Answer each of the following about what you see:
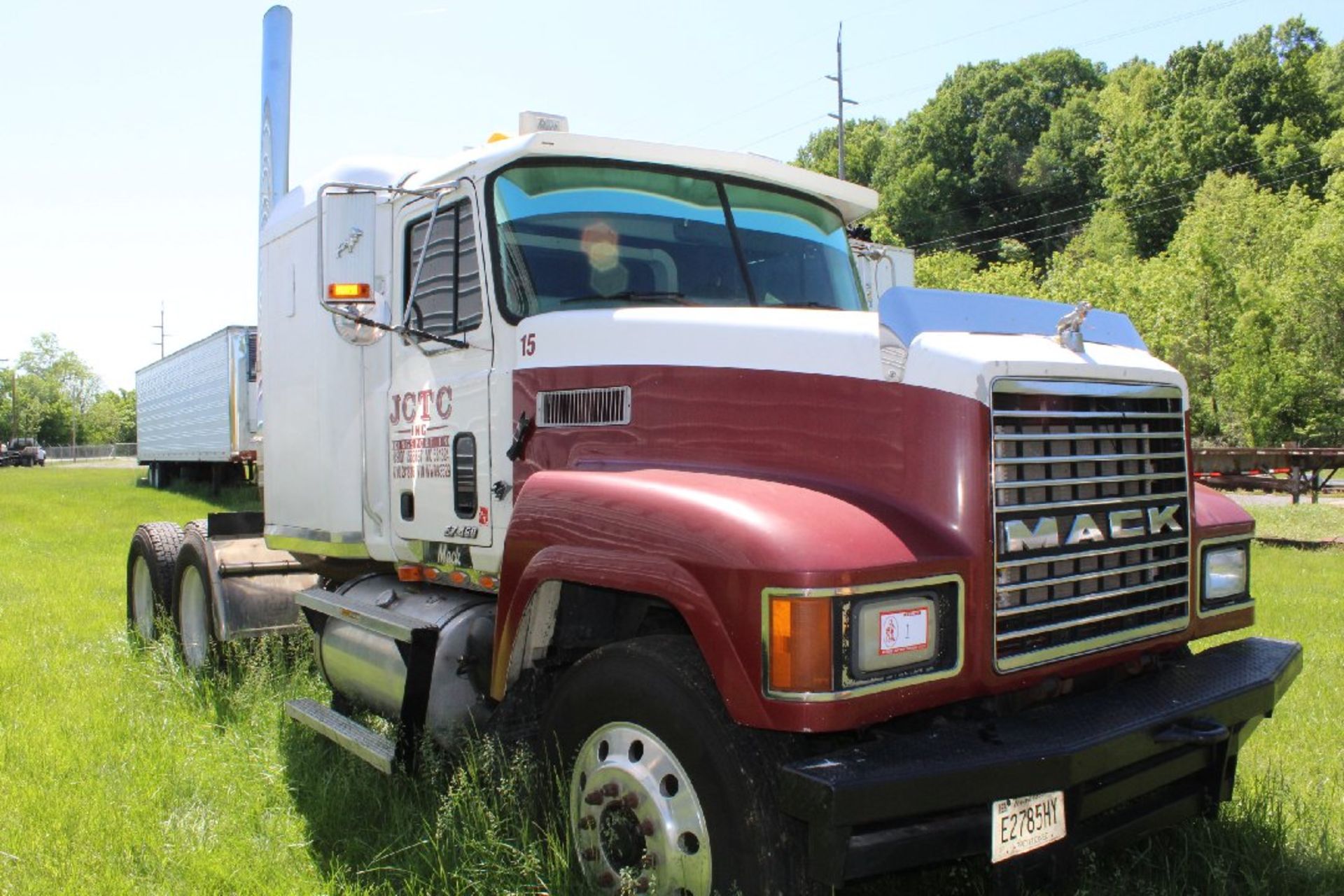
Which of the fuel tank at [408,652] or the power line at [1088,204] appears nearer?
the fuel tank at [408,652]

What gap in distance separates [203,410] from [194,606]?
1918 centimetres

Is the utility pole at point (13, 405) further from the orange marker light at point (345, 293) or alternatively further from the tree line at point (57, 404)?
the orange marker light at point (345, 293)

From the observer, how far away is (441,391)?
179 inches

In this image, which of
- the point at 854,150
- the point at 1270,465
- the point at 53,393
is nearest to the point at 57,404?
the point at 53,393

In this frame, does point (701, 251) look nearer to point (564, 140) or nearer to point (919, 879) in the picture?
point (564, 140)

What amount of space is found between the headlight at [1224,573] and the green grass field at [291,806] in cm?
86

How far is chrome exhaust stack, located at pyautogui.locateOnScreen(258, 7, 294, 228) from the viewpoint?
261 inches

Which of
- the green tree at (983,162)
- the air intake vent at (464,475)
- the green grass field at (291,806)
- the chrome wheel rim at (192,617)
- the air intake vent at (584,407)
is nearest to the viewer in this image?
the green grass field at (291,806)

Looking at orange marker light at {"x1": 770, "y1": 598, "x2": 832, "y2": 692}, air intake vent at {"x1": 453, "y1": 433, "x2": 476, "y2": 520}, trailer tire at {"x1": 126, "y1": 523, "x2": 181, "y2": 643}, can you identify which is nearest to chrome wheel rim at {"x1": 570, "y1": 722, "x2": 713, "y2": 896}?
orange marker light at {"x1": 770, "y1": 598, "x2": 832, "y2": 692}

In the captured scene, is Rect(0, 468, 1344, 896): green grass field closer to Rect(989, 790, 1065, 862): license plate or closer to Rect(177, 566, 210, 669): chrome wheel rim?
Rect(177, 566, 210, 669): chrome wheel rim

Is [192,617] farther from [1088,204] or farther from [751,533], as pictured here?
[1088,204]

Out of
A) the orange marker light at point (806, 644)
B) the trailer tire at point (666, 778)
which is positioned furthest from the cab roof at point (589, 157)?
the orange marker light at point (806, 644)

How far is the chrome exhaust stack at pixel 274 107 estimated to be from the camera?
21.7ft

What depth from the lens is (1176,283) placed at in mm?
35031
